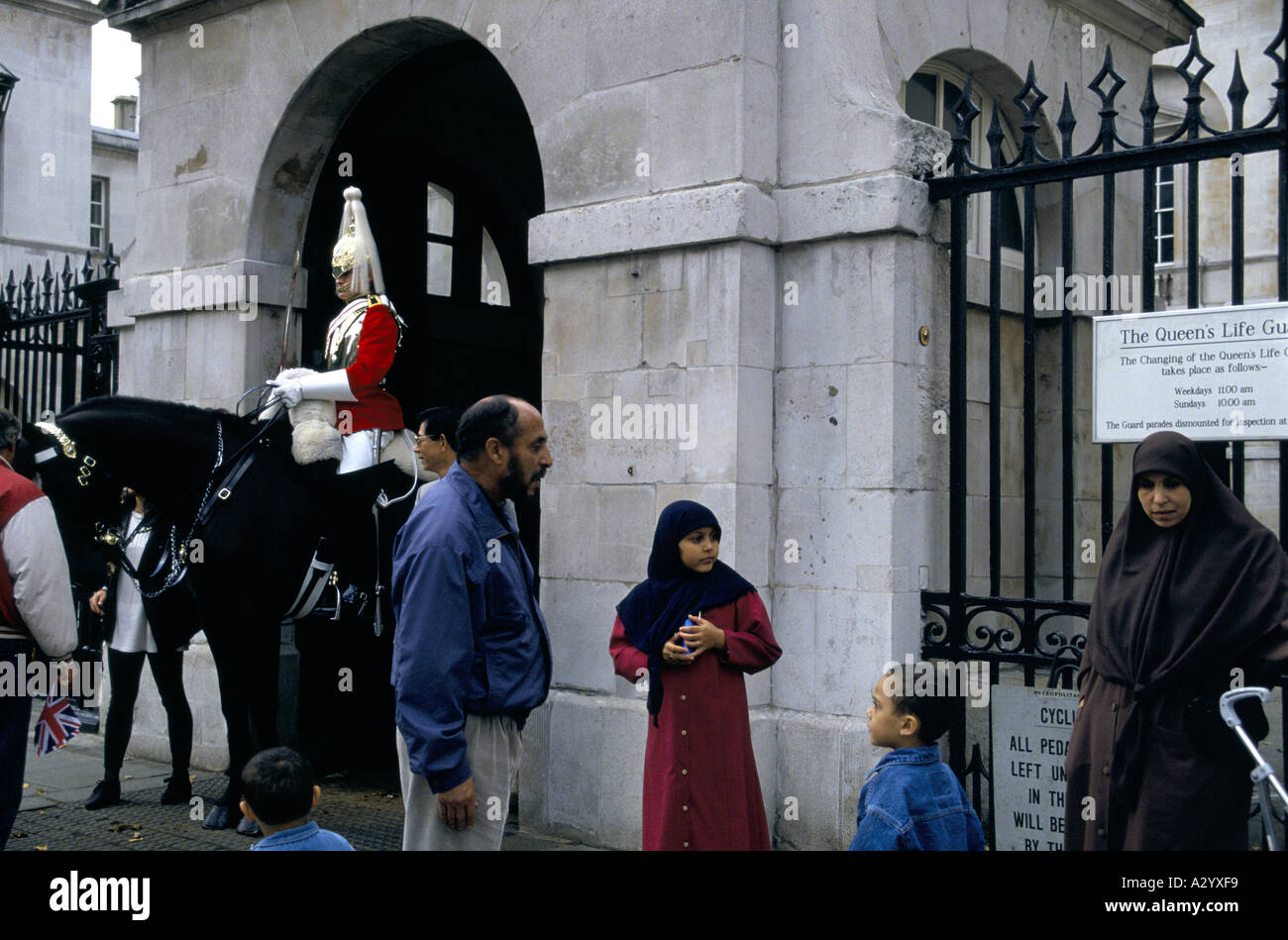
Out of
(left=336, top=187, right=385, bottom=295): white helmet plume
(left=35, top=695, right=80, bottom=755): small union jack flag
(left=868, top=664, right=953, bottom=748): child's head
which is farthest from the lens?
(left=336, top=187, right=385, bottom=295): white helmet plume

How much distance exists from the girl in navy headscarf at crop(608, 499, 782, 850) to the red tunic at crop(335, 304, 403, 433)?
8.58ft

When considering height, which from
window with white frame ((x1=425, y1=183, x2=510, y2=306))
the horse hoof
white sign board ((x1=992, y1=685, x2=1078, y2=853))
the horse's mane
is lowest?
the horse hoof

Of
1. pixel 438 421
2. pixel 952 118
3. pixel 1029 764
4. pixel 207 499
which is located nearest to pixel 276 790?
pixel 438 421

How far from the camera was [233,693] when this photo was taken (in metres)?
6.55

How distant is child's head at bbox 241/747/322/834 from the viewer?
3303 mm

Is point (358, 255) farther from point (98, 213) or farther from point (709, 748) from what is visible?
point (98, 213)

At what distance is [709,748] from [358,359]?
3.22 meters

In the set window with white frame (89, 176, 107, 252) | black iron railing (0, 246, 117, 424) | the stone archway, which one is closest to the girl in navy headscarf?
the stone archway

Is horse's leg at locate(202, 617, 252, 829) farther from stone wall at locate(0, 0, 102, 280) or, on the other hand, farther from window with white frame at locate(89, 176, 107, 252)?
window with white frame at locate(89, 176, 107, 252)

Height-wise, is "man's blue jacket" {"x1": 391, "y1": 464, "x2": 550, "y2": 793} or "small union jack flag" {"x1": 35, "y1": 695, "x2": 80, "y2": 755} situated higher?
"man's blue jacket" {"x1": 391, "y1": 464, "x2": 550, "y2": 793}

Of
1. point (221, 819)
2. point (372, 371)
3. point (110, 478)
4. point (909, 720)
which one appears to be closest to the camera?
point (909, 720)

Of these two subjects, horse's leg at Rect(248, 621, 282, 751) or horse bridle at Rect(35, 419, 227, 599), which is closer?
horse bridle at Rect(35, 419, 227, 599)

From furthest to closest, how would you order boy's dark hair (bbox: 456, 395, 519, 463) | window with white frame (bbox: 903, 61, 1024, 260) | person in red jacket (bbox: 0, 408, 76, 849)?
1. window with white frame (bbox: 903, 61, 1024, 260)
2. person in red jacket (bbox: 0, 408, 76, 849)
3. boy's dark hair (bbox: 456, 395, 519, 463)
